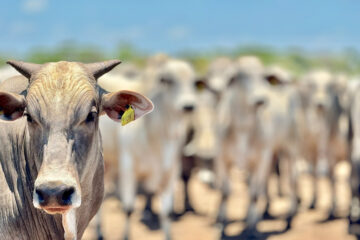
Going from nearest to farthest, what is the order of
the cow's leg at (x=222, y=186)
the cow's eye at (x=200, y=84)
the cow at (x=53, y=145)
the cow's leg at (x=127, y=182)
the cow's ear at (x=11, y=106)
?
the cow at (x=53, y=145)
the cow's ear at (x=11, y=106)
the cow's leg at (x=127, y=182)
the cow's eye at (x=200, y=84)
the cow's leg at (x=222, y=186)

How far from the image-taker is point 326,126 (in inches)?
571

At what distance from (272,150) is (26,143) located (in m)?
7.66

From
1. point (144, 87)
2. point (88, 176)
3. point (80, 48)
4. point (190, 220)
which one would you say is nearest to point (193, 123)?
point (190, 220)

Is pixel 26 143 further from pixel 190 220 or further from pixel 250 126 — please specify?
pixel 190 220

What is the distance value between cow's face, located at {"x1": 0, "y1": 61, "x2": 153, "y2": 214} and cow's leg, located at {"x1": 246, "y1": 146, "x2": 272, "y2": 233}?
6801 millimetres

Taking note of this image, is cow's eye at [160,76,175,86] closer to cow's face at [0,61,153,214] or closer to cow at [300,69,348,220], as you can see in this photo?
cow at [300,69,348,220]

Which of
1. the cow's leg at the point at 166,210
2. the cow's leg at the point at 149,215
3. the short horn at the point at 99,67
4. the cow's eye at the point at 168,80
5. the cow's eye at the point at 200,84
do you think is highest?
the short horn at the point at 99,67

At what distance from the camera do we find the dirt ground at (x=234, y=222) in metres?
12.5

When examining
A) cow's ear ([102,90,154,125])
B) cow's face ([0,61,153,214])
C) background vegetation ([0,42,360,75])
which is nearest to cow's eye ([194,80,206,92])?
cow's ear ([102,90,154,125])

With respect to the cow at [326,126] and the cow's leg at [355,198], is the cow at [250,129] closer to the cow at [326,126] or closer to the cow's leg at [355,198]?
the cow's leg at [355,198]

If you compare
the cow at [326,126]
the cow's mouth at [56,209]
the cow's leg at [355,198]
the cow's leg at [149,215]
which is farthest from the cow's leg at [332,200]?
the cow's mouth at [56,209]

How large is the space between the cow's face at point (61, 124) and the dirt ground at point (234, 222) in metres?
6.90

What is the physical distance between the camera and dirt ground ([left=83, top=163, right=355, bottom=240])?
12.5 m

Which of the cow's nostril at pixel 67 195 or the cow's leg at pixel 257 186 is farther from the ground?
the cow's nostril at pixel 67 195
